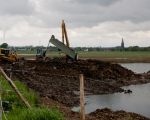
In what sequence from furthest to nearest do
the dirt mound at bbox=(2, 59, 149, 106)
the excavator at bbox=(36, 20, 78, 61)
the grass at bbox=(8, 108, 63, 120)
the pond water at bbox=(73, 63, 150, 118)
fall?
the excavator at bbox=(36, 20, 78, 61)
the dirt mound at bbox=(2, 59, 149, 106)
the pond water at bbox=(73, 63, 150, 118)
the grass at bbox=(8, 108, 63, 120)

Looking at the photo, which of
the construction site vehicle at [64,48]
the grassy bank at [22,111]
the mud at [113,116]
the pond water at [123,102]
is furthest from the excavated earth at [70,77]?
the grassy bank at [22,111]

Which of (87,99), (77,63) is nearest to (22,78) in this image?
(87,99)

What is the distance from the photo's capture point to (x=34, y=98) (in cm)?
2014

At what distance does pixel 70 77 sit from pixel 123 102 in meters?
9.59

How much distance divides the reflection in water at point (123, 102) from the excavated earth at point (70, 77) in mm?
984

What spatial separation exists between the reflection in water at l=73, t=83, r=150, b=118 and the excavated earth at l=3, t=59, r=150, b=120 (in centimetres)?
98

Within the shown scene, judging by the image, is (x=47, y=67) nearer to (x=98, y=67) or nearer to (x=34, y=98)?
(x=98, y=67)

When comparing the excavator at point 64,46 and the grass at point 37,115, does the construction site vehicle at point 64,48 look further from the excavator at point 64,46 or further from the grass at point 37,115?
the grass at point 37,115

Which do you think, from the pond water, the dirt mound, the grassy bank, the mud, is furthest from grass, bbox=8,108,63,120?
the dirt mound

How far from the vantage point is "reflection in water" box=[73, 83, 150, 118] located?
24578 millimetres

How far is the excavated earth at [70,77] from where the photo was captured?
29.0 meters

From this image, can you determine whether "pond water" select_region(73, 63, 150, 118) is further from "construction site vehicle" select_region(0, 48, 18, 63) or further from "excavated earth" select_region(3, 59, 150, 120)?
"construction site vehicle" select_region(0, 48, 18, 63)

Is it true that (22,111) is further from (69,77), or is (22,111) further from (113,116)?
(69,77)

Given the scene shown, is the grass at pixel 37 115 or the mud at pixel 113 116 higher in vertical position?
the grass at pixel 37 115
